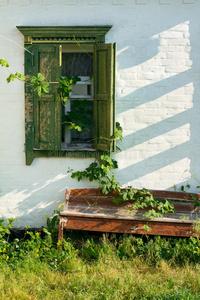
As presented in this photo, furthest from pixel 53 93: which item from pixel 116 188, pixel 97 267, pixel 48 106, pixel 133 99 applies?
pixel 97 267

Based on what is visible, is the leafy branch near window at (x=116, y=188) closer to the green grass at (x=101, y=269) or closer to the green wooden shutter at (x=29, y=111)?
the green grass at (x=101, y=269)

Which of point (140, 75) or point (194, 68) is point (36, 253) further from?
point (194, 68)

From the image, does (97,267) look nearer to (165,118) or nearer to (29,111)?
(165,118)

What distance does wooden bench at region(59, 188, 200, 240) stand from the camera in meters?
5.27

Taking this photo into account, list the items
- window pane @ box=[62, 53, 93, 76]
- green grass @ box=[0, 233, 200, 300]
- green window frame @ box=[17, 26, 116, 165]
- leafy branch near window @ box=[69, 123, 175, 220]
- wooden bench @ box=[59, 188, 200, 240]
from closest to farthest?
green grass @ box=[0, 233, 200, 300], wooden bench @ box=[59, 188, 200, 240], leafy branch near window @ box=[69, 123, 175, 220], green window frame @ box=[17, 26, 116, 165], window pane @ box=[62, 53, 93, 76]

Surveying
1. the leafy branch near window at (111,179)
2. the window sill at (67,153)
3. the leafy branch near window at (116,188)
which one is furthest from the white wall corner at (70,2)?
the window sill at (67,153)

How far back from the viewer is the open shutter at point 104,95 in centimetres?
537

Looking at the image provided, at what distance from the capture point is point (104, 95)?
552cm

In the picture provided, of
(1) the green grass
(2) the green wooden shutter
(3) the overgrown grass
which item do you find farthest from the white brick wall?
(1) the green grass

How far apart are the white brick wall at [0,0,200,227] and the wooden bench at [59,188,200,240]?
0.24 m

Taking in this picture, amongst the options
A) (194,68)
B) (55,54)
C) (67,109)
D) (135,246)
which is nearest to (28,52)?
(55,54)

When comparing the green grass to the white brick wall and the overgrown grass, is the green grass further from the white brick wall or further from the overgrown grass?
the white brick wall

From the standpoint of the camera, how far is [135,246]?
5.35 meters

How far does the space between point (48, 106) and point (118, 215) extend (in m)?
2.05
